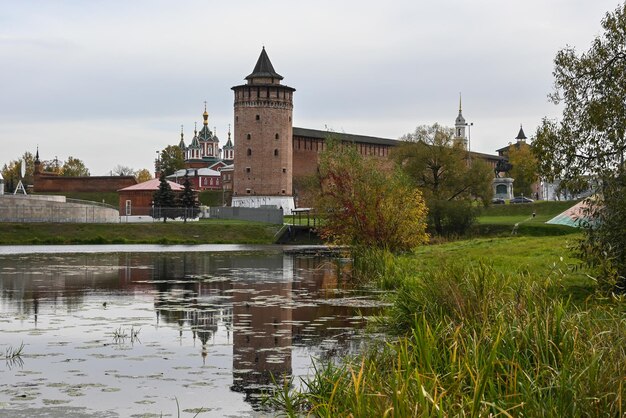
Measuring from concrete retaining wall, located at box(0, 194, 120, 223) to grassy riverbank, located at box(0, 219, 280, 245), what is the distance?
208 cm

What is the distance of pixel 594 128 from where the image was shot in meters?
15.7

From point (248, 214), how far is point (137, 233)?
14255mm

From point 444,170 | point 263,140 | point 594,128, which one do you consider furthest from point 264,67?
point 594,128

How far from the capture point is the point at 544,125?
1714cm

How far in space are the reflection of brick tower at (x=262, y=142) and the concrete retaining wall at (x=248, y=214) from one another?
8.81m

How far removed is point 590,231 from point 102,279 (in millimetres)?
11884

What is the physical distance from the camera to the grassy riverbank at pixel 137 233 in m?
42.4

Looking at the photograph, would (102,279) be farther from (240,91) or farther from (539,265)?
(240,91)

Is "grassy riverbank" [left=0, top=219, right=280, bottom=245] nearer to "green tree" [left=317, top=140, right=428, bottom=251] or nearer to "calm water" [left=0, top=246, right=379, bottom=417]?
"green tree" [left=317, top=140, right=428, bottom=251]

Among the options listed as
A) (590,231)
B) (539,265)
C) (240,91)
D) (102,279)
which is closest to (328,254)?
(102,279)

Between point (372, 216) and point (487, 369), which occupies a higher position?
point (372, 216)

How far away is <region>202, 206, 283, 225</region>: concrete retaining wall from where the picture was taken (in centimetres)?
5569

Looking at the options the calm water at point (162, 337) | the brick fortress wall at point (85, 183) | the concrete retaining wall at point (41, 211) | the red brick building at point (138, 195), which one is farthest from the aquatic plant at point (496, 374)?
the brick fortress wall at point (85, 183)

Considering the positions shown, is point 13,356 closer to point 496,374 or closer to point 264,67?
point 496,374
